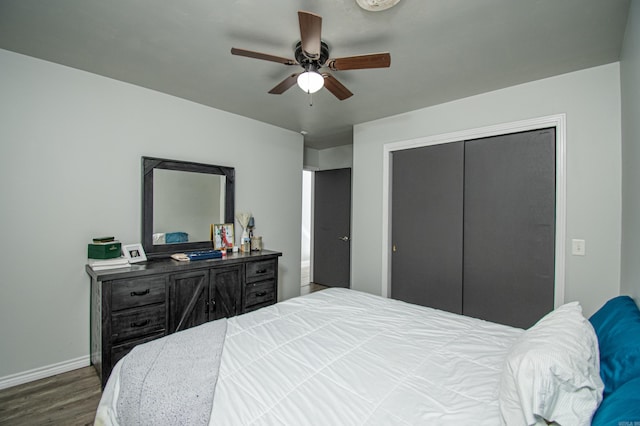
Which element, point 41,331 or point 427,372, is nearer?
point 427,372

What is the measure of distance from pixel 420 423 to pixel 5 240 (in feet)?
9.89

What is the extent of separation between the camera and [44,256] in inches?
88.0

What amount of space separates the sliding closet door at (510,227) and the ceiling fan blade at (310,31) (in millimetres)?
2027

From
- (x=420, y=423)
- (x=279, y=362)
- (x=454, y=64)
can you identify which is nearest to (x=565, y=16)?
(x=454, y=64)

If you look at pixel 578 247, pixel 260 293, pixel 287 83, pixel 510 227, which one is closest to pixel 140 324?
pixel 260 293

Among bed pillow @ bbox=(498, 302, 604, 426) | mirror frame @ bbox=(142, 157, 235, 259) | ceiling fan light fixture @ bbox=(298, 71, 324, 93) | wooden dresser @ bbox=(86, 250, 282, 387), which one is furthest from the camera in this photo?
mirror frame @ bbox=(142, 157, 235, 259)

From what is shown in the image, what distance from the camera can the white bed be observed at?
94 cm

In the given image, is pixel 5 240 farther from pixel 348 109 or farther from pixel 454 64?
pixel 454 64

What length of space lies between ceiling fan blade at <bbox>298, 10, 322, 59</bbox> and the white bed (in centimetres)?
163

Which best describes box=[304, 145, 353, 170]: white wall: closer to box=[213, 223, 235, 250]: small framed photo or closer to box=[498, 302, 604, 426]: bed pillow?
box=[213, 223, 235, 250]: small framed photo

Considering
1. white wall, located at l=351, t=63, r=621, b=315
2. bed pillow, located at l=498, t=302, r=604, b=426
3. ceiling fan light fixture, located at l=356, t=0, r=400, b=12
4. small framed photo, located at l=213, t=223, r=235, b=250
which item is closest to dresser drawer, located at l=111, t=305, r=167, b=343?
small framed photo, located at l=213, t=223, r=235, b=250

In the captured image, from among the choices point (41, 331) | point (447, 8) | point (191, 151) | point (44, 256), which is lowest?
point (41, 331)

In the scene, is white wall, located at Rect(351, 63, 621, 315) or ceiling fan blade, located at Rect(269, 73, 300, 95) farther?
white wall, located at Rect(351, 63, 621, 315)

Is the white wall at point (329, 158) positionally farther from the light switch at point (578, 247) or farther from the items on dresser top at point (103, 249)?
the items on dresser top at point (103, 249)
